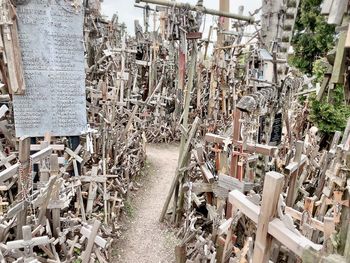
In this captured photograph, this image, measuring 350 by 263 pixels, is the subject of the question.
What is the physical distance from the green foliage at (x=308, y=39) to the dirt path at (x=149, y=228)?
28.6 ft

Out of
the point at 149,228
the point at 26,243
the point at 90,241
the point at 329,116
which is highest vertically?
the point at 329,116

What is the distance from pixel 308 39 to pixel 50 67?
42.9 feet

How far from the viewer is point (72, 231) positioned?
4.33m

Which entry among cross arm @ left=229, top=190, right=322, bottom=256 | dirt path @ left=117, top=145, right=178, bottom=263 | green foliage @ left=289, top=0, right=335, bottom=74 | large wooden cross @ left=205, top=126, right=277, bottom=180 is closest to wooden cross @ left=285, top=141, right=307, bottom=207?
large wooden cross @ left=205, top=126, right=277, bottom=180

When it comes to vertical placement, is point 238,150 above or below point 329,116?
above

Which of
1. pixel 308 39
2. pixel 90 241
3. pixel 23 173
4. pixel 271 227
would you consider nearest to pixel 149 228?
pixel 90 241

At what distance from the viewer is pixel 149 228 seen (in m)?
6.03

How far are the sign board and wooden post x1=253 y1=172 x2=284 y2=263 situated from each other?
13.2 ft

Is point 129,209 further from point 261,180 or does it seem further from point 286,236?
point 286,236

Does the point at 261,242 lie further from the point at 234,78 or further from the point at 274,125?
the point at 234,78

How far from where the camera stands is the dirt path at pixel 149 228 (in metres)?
5.25

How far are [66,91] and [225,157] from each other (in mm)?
2713

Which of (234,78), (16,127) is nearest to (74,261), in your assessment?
(16,127)

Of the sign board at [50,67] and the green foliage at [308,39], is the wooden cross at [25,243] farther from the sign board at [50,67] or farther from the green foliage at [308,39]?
the green foliage at [308,39]
